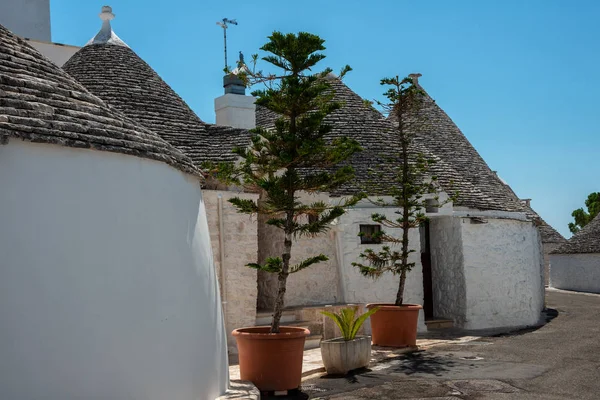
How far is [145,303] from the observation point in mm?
6133

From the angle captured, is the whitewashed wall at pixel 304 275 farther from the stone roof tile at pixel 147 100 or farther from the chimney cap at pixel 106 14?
the chimney cap at pixel 106 14

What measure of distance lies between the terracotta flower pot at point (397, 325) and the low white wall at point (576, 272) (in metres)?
22.3

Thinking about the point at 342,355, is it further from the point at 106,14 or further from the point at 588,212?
the point at 588,212

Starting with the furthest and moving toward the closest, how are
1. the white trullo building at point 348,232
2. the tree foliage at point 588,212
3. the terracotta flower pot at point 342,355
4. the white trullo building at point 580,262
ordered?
the tree foliage at point 588,212
the white trullo building at point 580,262
the white trullo building at point 348,232
the terracotta flower pot at point 342,355

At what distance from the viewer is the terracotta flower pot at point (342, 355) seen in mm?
10336

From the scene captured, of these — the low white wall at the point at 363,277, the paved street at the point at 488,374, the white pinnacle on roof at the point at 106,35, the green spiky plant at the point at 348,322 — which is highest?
the white pinnacle on roof at the point at 106,35

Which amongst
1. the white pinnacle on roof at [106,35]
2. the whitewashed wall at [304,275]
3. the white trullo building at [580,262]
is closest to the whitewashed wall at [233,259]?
the whitewashed wall at [304,275]

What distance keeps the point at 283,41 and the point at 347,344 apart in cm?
447

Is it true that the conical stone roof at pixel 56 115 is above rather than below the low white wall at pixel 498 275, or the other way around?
above

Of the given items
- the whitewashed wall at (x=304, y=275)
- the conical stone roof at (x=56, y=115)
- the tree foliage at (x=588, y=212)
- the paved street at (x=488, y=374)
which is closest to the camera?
the conical stone roof at (x=56, y=115)

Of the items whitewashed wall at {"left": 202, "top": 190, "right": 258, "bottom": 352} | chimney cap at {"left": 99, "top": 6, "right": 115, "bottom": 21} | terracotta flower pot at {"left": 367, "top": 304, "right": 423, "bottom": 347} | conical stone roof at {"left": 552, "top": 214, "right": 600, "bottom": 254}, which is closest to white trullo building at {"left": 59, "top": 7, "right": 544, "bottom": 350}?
whitewashed wall at {"left": 202, "top": 190, "right": 258, "bottom": 352}

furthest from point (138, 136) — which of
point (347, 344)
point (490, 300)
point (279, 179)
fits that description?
point (490, 300)

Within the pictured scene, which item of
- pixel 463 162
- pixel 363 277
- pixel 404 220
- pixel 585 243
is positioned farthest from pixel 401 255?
pixel 585 243

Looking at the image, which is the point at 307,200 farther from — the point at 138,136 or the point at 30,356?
the point at 30,356
